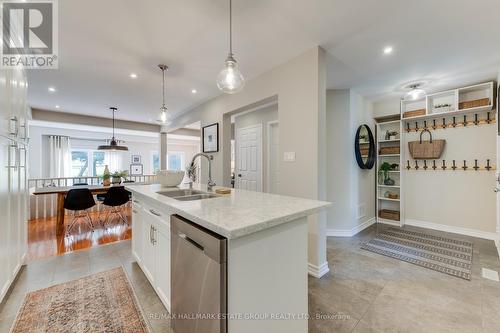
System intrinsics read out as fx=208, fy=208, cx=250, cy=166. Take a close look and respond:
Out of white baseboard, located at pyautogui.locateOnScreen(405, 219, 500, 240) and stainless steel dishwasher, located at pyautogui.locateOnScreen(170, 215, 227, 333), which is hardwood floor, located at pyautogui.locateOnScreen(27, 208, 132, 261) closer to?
stainless steel dishwasher, located at pyautogui.locateOnScreen(170, 215, 227, 333)

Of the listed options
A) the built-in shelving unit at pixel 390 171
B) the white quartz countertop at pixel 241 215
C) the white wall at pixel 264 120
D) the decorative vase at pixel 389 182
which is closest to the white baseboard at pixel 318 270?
the white quartz countertop at pixel 241 215

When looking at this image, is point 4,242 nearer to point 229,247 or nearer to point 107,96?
point 229,247

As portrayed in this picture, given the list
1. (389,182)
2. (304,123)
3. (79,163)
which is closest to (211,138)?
(304,123)

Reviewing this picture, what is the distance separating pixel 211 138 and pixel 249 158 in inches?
44.5

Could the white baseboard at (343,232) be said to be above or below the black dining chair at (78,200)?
below

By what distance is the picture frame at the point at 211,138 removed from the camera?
403 centimetres

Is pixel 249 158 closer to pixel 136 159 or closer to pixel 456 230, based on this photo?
pixel 456 230

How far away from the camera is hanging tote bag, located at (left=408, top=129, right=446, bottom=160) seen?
12.2ft

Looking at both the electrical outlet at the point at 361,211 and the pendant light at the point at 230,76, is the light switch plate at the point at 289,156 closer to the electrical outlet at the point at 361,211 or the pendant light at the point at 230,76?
the pendant light at the point at 230,76

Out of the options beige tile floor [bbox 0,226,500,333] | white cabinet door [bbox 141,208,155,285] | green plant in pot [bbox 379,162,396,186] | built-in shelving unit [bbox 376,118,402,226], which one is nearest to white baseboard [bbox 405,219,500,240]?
built-in shelving unit [bbox 376,118,402,226]

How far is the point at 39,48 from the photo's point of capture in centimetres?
242

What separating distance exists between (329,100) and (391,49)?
1296 mm

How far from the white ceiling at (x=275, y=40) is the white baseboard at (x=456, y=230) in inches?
95.3

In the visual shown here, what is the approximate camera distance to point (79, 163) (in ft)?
25.6
